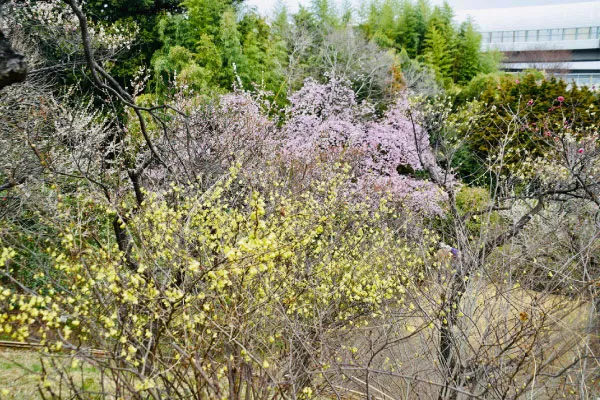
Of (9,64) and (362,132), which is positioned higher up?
(9,64)

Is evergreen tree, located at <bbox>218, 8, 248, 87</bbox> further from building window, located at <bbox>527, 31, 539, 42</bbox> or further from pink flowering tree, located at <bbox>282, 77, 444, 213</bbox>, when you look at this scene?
building window, located at <bbox>527, 31, 539, 42</bbox>

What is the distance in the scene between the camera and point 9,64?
1.84m

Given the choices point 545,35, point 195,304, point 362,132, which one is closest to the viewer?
point 195,304

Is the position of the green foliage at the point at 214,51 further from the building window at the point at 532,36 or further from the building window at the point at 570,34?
the building window at the point at 570,34

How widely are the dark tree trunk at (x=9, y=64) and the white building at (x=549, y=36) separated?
32.4 meters

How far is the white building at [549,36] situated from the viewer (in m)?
30.6

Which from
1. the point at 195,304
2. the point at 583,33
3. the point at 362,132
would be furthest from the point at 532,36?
the point at 195,304

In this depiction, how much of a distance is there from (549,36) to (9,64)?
38.2 meters

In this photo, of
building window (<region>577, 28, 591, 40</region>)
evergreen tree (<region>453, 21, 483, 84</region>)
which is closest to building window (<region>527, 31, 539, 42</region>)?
building window (<region>577, 28, 591, 40</region>)

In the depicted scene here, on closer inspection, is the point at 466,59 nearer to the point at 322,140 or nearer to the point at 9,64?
the point at 322,140

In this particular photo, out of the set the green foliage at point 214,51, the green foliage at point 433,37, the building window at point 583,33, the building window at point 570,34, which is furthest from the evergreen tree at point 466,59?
the building window at point 583,33

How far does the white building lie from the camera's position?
30.6 meters

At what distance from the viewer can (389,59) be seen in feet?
54.4

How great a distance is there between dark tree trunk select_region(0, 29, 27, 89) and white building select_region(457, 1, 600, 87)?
106 feet
